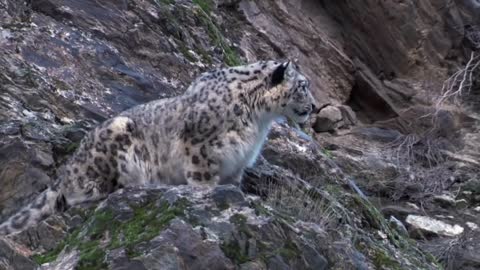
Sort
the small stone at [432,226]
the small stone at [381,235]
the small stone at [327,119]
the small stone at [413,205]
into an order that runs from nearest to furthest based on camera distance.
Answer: the small stone at [381,235] → the small stone at [432,226] → the small stone at [413,205] → the small stone at [327,119]

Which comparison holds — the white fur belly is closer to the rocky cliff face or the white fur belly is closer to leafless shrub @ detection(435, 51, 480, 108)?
the rocky cliff face

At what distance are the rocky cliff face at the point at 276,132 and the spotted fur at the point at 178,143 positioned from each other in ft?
1.69

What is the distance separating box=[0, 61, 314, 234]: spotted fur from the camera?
966cm

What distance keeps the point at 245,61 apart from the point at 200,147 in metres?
6.81

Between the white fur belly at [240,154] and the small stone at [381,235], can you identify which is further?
the small stone at [381,235]

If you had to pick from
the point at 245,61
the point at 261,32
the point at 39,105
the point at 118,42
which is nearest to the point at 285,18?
the point at 261,32

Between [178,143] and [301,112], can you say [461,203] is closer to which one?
[301,112]

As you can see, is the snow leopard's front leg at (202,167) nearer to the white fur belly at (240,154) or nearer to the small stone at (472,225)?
the white fur belly at (240,154)

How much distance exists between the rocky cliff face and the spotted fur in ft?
1.69

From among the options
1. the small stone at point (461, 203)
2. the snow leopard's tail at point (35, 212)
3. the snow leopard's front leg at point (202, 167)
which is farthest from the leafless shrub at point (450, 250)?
the snow leopard's tail at point (35, 212)

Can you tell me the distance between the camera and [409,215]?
50.1ft

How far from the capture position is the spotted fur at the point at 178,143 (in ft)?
31.7

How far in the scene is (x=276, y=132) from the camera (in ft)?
42.2

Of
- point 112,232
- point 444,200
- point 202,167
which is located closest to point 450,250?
point 444,200
